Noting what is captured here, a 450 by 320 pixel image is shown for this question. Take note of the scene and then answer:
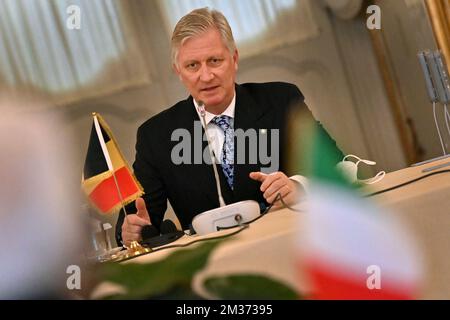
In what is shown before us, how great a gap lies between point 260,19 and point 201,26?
1.82m

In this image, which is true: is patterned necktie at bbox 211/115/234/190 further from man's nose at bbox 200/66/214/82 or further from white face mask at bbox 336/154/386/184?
white face mask at bbox 336/154/386/184

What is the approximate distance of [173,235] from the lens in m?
1.48

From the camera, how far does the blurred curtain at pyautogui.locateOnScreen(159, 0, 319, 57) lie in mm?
3588

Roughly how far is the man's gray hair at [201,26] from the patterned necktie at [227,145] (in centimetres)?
21

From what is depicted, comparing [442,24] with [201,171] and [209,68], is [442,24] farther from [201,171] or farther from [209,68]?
[201,171]

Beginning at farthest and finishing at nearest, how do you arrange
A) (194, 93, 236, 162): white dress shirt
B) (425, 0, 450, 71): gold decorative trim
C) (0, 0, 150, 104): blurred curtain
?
(0, 0, 150, 104): blurred curtain → (425, 0, 450, 71): gold decorative trim → (194, 93, 236, 162): white dress shirt

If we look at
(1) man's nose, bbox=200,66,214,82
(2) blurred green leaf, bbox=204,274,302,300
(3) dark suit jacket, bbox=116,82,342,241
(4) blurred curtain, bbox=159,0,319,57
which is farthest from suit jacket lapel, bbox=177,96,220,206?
(4) blurred curtain, bbox=159,0,319,57

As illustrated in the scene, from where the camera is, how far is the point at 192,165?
1.88 metres

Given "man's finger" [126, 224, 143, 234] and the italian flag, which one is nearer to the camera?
the italian flag

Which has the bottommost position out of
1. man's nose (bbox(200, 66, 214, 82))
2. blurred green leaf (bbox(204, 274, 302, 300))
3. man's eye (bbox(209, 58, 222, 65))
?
blurred green leaf (bbox(204, 274, 302, 300))

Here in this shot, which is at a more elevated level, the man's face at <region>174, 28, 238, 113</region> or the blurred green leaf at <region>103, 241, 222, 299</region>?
the man's face at <region>174, 28, 238, 113</region>

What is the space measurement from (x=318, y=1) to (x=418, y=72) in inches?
27.1

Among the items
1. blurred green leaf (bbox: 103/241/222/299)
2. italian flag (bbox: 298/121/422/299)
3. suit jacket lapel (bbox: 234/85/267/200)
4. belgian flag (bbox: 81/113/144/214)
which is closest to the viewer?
blurred green leaf (bbox: 103/241/222/299)

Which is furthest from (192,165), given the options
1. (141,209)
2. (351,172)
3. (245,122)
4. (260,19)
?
(260,19)
